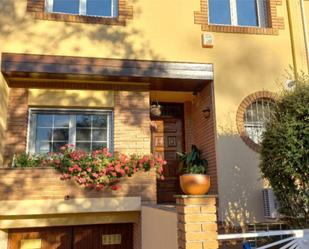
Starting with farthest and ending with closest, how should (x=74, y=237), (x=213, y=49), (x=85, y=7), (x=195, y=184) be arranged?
(x=213, y=49)
(x=85, y=7)
(x=74, y=237)
(x=195, y=184)

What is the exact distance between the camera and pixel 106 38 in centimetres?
719

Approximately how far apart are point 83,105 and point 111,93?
680mm

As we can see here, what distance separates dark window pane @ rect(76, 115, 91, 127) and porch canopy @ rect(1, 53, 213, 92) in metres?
0.69

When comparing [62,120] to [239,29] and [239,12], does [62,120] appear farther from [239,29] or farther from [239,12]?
[239,12]

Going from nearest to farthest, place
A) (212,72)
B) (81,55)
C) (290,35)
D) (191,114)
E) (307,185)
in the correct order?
(307,185) → (81,55) → (212,72) → (290,35) → (191,114)

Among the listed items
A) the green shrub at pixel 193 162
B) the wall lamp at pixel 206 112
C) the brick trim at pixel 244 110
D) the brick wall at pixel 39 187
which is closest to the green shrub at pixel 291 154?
the brick trim at pixel 244 110

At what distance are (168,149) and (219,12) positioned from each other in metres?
3.60

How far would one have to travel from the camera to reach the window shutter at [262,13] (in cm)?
815

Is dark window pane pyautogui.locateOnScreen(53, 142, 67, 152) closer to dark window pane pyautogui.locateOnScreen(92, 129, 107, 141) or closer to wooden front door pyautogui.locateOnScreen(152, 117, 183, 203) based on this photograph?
dark window pane pyautogui.locateOnScreen(92, 129, 107, 141)

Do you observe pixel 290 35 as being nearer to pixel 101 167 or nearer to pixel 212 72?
pixel 212 72

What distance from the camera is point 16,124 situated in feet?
22.9

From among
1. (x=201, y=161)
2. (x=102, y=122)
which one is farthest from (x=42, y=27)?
(x=201, y=161)

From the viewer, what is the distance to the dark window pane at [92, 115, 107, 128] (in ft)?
25.1

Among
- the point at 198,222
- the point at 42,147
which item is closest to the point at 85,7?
the point at 42,147
